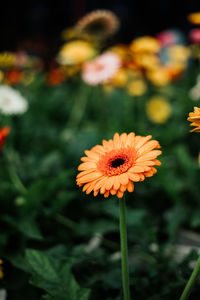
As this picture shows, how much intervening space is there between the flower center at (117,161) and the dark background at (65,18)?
3693mm

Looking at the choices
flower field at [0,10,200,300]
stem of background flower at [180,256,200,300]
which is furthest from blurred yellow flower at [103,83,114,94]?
stem of background flower at [180,256,200,300]

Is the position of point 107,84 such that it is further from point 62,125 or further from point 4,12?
point 4,12

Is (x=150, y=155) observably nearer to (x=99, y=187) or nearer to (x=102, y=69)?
(x=99, y=187)

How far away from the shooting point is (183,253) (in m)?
1.21

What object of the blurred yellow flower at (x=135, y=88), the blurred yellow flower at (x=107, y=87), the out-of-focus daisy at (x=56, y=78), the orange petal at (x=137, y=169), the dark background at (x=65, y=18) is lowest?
the orange petal at (x=137, y=169)

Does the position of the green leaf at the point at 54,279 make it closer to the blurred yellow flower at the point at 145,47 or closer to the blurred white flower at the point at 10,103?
the blurred white flower at the point at 10,103

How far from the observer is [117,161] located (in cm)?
73

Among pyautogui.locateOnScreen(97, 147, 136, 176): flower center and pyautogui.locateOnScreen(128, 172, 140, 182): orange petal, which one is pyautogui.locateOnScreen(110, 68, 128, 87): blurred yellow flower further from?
pyautogui.locateOnScreen(128, 172, 140, 182): orange petal

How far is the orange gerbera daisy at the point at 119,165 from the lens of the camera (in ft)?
2.15

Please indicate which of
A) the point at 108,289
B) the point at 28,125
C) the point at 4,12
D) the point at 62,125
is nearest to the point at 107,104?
the point at 62,125

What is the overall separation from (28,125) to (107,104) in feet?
2.31

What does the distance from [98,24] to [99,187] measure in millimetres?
1425

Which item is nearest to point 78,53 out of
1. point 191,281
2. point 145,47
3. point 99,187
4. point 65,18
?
point 145,47

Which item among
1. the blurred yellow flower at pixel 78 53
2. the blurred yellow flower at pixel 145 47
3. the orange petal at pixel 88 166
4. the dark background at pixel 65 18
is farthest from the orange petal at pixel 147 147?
the dark background at pixel 65 18
